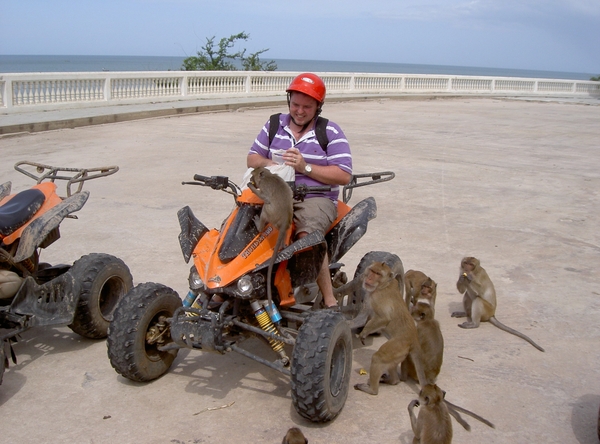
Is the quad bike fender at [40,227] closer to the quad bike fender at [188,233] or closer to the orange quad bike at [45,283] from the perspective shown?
the orange quad bike at [45,283]

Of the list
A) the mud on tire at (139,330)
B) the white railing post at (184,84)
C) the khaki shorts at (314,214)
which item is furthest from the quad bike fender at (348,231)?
the white railing post at (184,84)

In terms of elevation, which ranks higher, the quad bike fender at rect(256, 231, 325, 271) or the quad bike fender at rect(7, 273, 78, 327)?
the quad bike fender at rect(256, 231, 325, 271)

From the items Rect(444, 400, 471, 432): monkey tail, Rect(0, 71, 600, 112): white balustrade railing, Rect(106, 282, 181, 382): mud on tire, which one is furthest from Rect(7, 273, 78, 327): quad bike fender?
Rect(0, 71, 600, 112): white balustrade railing

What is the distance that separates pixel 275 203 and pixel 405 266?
2921 millimetres

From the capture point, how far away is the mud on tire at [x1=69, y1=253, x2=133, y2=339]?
15.4ft

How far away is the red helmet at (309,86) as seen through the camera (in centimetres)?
445

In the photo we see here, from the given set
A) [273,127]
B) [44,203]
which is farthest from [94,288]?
[273,127]

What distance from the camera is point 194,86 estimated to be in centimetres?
2444

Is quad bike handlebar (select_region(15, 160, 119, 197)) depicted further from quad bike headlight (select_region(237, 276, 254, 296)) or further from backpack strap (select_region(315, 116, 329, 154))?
quad bike headlight (select_region(237, 276, 254, 296))

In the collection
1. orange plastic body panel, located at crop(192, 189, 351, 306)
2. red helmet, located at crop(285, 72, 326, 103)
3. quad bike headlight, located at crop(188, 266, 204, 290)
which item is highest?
red helmet, located at crop(285, 72, 326, 103)

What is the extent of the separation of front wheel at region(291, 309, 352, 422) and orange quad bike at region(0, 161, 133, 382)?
1722 millimetres

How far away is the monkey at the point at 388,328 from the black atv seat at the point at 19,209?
7.82 ft

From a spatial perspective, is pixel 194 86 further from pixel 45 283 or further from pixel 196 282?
pixel 196 282

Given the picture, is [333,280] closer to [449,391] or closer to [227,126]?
[449,391]
